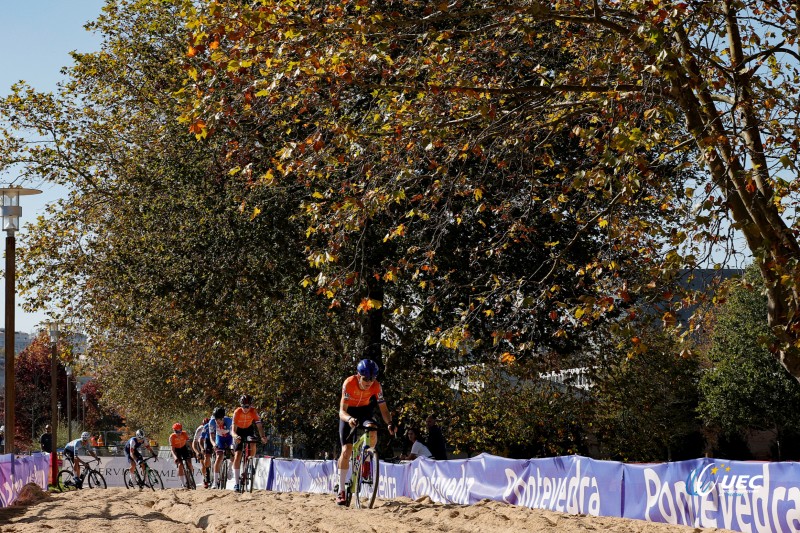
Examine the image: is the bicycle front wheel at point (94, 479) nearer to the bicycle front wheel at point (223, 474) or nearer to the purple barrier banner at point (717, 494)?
the bicycle front wheel at point (223, 474)

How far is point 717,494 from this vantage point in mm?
9898

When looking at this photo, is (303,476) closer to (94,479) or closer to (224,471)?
(224,471)

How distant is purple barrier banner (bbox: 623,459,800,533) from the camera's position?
9.07 metres

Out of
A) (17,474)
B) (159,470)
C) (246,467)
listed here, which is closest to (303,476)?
(246,467)

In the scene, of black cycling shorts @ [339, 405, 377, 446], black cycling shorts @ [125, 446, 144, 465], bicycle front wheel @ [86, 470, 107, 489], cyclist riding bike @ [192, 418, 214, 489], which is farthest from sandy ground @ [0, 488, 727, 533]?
bicycle front wheel @ [86, 470, 107, 489]

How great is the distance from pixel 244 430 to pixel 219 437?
1.46 metres

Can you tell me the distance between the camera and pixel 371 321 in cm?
2580

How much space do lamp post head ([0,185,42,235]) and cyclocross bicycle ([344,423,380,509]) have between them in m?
10.5

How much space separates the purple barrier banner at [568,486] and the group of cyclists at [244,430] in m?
1.89

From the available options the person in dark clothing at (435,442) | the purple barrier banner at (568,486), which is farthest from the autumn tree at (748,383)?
the purple barrier banner at (568,486)

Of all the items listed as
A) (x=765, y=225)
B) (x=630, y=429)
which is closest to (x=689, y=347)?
(x=765, y=225)

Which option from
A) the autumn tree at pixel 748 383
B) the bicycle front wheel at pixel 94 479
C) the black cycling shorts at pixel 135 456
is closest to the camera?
the black cycling shorts at pixel 135 456

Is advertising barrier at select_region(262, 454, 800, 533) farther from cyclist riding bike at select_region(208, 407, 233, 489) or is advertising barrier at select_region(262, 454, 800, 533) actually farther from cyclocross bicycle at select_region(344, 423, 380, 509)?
cyclist riding bike at select_region(208, 407, 233, 489)

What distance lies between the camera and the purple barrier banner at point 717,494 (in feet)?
29.8
